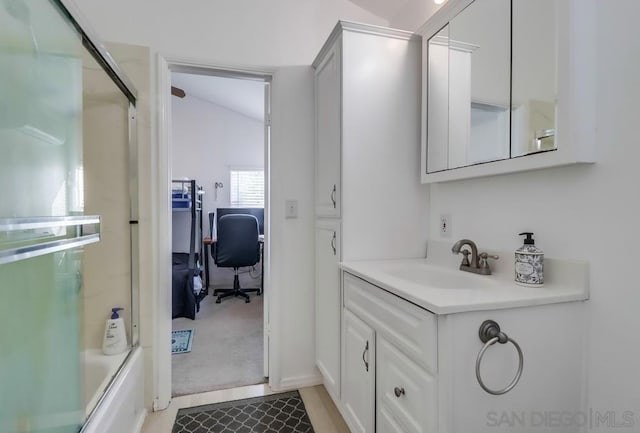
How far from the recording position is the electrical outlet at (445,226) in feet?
5.21

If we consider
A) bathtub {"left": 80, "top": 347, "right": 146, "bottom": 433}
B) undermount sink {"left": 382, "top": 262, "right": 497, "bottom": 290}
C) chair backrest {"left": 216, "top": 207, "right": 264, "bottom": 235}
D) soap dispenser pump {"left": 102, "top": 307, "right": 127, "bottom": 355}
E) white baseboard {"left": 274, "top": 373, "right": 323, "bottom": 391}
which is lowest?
white baseboard {"left": 274, "top": 373, "right": 323, "bottom": 391}

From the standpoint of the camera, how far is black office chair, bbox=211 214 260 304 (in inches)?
158

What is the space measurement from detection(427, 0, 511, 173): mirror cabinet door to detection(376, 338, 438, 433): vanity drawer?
84 centimetres

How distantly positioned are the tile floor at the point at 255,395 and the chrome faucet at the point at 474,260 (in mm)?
1055

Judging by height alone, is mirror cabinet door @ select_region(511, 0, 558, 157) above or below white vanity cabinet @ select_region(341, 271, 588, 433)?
above

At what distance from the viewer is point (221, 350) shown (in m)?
2.60

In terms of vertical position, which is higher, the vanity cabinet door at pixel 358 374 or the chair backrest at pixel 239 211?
the chair backrest at pixel 239 211

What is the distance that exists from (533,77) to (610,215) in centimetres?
52

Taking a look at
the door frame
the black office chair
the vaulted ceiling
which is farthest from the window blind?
the vaulted ceiling

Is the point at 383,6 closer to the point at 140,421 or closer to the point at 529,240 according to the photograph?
the point at 529,240

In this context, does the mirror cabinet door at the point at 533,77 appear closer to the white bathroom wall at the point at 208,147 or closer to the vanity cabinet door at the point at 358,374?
the vanity cabinet door at the point at 358,374

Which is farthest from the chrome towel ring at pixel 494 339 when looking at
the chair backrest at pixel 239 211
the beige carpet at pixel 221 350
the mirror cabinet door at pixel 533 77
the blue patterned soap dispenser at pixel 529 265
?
the chair backrest at pixel 239 211

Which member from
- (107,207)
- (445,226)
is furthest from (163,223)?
(445,226)

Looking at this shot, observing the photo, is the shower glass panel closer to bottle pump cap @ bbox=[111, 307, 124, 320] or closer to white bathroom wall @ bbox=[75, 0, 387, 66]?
bottle pump cap @ bbox=[111, 307, 124, 320]
